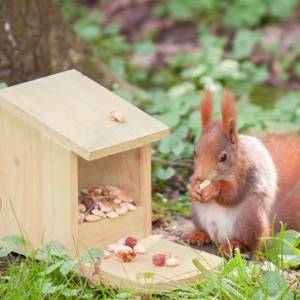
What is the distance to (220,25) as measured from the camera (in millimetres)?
5871

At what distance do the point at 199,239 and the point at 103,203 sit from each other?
0.36 m

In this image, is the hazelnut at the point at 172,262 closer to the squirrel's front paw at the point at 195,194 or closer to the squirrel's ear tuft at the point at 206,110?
the squirrel's front paw at the point at 195,194

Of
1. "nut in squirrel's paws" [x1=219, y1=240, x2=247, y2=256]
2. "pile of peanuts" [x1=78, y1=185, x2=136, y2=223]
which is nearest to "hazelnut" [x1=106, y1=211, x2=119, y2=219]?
"pile of peanuts" [x1=78, y1=185, x2=136, y2=223]

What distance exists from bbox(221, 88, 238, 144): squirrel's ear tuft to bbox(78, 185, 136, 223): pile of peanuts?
14.6 inches

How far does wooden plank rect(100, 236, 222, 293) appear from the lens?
283 centimetres

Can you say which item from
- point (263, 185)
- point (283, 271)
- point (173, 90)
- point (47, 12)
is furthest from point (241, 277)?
point (173, 90)

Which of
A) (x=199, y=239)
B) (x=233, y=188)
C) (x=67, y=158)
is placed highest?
(x=67, y=158)

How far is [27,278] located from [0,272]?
0.53 ft

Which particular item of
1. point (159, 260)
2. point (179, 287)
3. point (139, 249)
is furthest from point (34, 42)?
point (179, 287)

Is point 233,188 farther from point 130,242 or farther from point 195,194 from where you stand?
point 130,242

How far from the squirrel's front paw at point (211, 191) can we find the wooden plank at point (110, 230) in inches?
8.1

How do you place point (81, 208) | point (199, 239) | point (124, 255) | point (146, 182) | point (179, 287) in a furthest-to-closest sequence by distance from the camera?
point (199, 239) < point (146, 182) < point (81, 208) < point (124, 255) < point (179, 287)

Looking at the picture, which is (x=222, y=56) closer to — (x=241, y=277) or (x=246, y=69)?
(x=246, y=69)

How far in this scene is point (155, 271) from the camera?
2.91m
